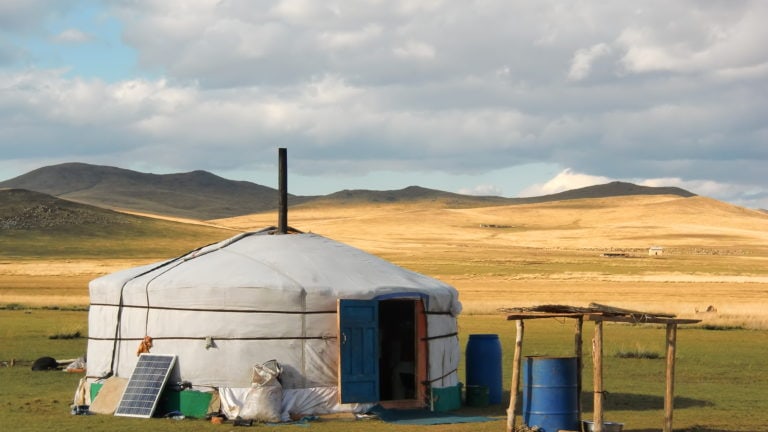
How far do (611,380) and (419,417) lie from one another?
6660 millimetres

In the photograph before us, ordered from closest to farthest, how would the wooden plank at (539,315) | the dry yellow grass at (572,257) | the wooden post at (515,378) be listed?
the wooden plank at (539,315)
the wooden post at (515,378)
the dry yellow grass at (572,257)

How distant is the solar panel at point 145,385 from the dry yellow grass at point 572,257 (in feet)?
77.4

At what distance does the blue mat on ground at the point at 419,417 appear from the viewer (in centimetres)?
1670

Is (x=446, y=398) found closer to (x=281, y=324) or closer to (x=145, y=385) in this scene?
(x=281, y=324)

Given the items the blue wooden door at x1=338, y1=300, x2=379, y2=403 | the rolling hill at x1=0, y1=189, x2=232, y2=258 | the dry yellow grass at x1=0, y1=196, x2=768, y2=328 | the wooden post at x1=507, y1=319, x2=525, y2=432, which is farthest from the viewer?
the rolling hill at x1=0, y1=189, x2=232, y2=258

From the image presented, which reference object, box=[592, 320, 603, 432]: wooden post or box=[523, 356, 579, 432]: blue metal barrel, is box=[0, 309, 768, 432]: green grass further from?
box=[592, 320, 603, 432]: wooden post

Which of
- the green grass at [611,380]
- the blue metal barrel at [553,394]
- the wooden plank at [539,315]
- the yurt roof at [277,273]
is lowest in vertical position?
the green grass at [611,380]

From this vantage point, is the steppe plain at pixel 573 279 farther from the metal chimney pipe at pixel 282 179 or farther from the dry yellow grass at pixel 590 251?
the metal chimney pipe at pixel 282 179

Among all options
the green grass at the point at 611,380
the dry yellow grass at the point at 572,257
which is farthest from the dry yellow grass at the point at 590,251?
the green grass at the point at 611,380

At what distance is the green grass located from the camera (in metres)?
16.5

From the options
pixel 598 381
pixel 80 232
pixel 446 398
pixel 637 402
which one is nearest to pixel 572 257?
pixel 80 232

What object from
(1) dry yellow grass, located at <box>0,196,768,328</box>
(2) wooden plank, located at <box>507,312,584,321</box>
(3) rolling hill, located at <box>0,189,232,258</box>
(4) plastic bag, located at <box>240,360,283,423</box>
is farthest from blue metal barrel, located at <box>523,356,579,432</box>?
(3) rolling hill, located at <box>0,189,232,258</box>

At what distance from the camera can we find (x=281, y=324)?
16906 millimetres

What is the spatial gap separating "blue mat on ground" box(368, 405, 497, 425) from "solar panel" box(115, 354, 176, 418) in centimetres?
307
